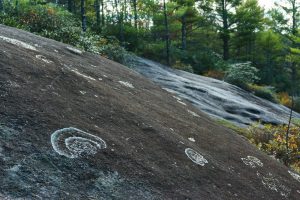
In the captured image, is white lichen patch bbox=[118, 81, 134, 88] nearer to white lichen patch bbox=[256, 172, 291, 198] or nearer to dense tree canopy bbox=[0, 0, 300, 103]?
white lichen patch bbox=[256, 172, 291, 198]

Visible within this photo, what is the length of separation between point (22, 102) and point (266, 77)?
141ft

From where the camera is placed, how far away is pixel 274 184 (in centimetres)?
507

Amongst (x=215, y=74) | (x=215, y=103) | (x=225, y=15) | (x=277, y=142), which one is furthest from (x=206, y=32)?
(x=277, y=142)

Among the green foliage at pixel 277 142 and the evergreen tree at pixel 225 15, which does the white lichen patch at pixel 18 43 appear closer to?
the green foliage at pixel 277 142

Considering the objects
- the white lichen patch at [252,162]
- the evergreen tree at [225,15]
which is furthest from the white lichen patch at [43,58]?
the evergreen tree at [225,15]

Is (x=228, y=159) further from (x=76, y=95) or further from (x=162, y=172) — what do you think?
(x=76, y=95)

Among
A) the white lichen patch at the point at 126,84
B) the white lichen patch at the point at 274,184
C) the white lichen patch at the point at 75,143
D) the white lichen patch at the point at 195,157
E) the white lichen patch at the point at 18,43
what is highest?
the white lichen patch at the point at 18,43

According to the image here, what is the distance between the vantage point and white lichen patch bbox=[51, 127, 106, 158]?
3.33m

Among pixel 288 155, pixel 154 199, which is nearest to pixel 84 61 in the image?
pixel 154 199

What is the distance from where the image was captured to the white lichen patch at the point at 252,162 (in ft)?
17.6

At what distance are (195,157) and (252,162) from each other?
1.38 meters

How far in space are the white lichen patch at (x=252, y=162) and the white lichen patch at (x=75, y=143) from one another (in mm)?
2407

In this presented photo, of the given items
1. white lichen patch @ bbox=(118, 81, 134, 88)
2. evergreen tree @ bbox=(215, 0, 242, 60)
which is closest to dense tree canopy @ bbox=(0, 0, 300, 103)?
evergreen tree @ bbox=(215, 0, 242, 60)

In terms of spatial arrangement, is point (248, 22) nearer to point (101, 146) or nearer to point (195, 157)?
point (195, 157)
